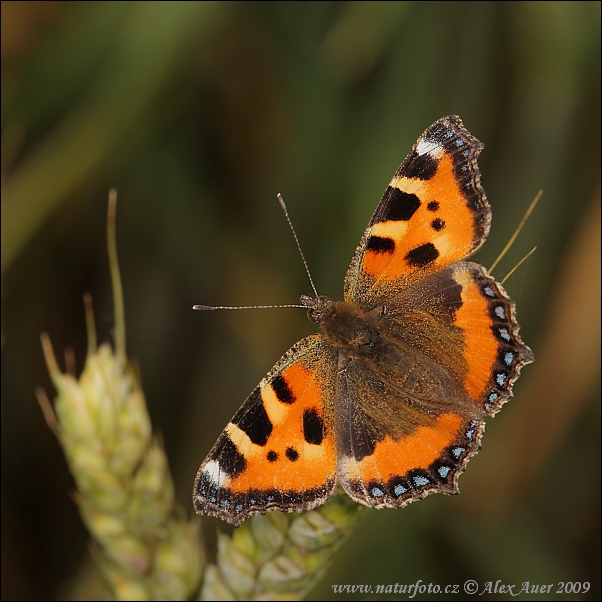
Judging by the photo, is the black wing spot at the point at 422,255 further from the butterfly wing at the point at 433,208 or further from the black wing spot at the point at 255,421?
the black wing spot at the point at 255,421

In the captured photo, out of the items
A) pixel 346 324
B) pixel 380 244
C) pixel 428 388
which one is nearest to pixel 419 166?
pixel 380 244

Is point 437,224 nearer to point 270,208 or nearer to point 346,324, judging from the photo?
point 346,324

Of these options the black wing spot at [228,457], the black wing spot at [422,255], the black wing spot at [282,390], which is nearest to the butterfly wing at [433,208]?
the black wing spot at [422,255]

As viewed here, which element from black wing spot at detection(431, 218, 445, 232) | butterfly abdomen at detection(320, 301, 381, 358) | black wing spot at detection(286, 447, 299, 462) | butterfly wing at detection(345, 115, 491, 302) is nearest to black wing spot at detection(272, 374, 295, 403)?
black wing spot at detection(286, 447, 299, 462)

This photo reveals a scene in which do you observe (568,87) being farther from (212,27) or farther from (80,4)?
(80,4)

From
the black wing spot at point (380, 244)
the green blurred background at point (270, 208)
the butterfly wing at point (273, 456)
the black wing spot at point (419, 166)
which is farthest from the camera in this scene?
the green blurred background at point (270, 208)

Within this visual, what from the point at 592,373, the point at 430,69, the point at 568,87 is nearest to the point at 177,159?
the point at 430,69

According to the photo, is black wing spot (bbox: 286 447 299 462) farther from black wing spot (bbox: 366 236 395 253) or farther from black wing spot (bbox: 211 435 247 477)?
black wing spot (bbox: 366 236 395 253)

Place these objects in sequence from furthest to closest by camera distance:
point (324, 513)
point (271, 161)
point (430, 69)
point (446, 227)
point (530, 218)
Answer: point (271, 161) → point (430, 69) → point (530, 218) → point (446, 227) → point (324, 513)
